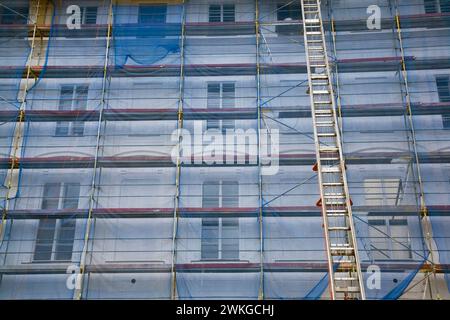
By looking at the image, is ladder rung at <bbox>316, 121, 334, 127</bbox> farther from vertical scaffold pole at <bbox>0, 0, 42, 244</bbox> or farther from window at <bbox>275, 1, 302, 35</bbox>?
vertical scaffold pole at <bbox>0, 0, 42, 244</bbox>

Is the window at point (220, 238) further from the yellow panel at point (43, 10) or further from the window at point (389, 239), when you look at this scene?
the yellow panel at point (43, 10)

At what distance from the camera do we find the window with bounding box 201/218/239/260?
9.23 meters

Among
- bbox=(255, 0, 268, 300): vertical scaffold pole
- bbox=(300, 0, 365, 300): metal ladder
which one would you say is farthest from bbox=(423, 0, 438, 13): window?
bbox=(255, 0, 268, 300): vertical scaffold pole

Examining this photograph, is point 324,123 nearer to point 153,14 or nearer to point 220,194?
point 220,194

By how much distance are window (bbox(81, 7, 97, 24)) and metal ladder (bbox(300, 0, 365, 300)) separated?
401 centimetres

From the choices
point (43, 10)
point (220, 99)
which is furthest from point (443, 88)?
point (43, 10)

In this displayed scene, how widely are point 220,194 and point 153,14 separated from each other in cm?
395

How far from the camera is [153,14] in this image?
11.2 metres

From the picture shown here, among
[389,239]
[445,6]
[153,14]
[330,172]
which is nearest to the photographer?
[330,172]

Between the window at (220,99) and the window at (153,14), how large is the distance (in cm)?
181

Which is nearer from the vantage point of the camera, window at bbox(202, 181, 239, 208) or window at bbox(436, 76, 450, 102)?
window at bbox(202, 181, 239, 208)

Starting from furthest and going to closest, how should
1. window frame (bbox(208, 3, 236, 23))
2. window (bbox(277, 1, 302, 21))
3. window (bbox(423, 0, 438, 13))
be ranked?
window frame (bbox(208, 3, 236, 23))
window (bbox(277, 1, 302, 21))
window (bbox(423, 0, 438, 13))

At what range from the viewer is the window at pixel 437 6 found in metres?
10.7

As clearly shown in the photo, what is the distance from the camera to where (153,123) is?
33.2 feet
